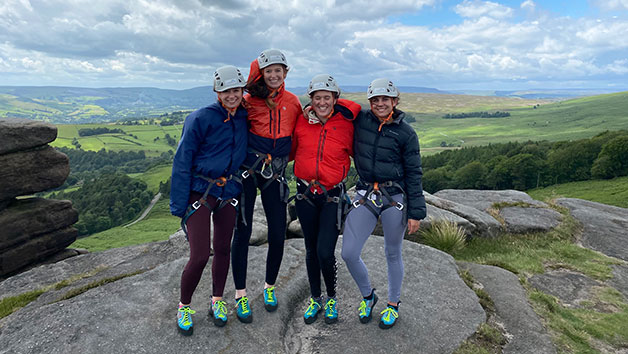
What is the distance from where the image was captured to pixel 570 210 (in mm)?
18375

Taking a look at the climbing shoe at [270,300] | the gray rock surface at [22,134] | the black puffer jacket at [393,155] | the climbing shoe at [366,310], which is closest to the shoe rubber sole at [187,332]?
the climbing shoe at [270,300]

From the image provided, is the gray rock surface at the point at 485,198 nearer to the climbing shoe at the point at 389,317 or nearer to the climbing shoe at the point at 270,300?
the climbing shoe at the point at 389,317

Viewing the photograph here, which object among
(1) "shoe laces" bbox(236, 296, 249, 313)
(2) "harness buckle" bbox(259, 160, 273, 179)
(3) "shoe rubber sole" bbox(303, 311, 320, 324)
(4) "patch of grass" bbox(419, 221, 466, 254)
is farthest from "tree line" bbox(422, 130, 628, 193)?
(1) "shoe laces" bbox(236, 296, 249, 313)

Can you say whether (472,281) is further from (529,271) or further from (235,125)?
(235,125)

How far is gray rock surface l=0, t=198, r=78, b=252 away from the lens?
1498 cm

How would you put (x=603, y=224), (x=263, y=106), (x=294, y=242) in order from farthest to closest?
(x=603, y=224)
(x=294, y=242)
(x=263, y=106)

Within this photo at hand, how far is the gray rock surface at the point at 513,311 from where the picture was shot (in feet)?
22.4

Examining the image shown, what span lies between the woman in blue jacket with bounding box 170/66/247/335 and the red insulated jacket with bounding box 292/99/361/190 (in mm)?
1083

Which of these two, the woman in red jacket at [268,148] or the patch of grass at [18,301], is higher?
the woman in red jacket at [268,148]

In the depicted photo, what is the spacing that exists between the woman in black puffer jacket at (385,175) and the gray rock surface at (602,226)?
12838mm

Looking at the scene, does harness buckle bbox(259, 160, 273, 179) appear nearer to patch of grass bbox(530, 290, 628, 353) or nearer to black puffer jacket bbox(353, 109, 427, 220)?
black puffer jacket bbox(353, 109, 427, 220)

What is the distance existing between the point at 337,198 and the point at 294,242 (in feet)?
17.0

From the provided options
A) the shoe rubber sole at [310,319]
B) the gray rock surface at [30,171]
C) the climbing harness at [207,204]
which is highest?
the climbing harness at [207,204]

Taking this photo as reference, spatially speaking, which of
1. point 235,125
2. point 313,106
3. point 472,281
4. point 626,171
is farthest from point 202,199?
point 626,171
